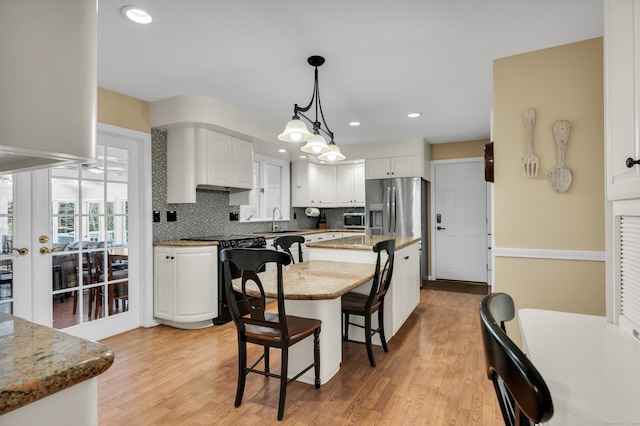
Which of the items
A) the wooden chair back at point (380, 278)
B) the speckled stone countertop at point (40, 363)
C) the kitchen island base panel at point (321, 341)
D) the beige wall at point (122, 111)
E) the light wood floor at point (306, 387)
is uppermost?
the beige wall at point (122, 111)

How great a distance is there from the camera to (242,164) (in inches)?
163

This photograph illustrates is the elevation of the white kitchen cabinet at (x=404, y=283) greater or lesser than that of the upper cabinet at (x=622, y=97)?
lesser

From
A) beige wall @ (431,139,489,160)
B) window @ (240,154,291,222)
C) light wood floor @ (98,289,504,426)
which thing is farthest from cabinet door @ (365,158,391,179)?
light wood floor @ (98,289,504,426)

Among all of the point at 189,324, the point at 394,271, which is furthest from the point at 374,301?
the point at 189,324

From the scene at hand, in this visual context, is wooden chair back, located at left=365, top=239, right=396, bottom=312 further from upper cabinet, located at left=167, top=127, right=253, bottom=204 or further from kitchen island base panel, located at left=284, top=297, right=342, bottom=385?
upper cabinet, located at left=167, top=127, right=253, bottom=204

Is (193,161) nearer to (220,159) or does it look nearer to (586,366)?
(220,159)

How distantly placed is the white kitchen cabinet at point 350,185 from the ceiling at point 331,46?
2449 millimetres

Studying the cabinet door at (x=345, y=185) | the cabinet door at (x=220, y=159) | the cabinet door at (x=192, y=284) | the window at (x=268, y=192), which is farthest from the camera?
the cabinet door at (x=345, y=185)

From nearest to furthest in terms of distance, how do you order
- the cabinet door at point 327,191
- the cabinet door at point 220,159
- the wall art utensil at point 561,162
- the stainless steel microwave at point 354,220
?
1. the wall art utensil at point 561,162
2. the cabinet door at point 220,159
3. the stainless steel microwave at point 354,220
4. the cabinet door at point 327,191

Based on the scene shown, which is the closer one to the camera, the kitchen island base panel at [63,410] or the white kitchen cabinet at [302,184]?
the kitchen island base panel at [63,410]

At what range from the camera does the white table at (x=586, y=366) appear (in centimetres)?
70

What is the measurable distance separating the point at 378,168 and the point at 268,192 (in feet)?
6.10

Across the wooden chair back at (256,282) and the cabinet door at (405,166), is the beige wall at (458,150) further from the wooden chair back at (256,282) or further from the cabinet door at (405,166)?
the wooden chair back at (256,282)

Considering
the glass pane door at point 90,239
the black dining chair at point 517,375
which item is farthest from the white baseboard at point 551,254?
the glass pane door at point 90,239
